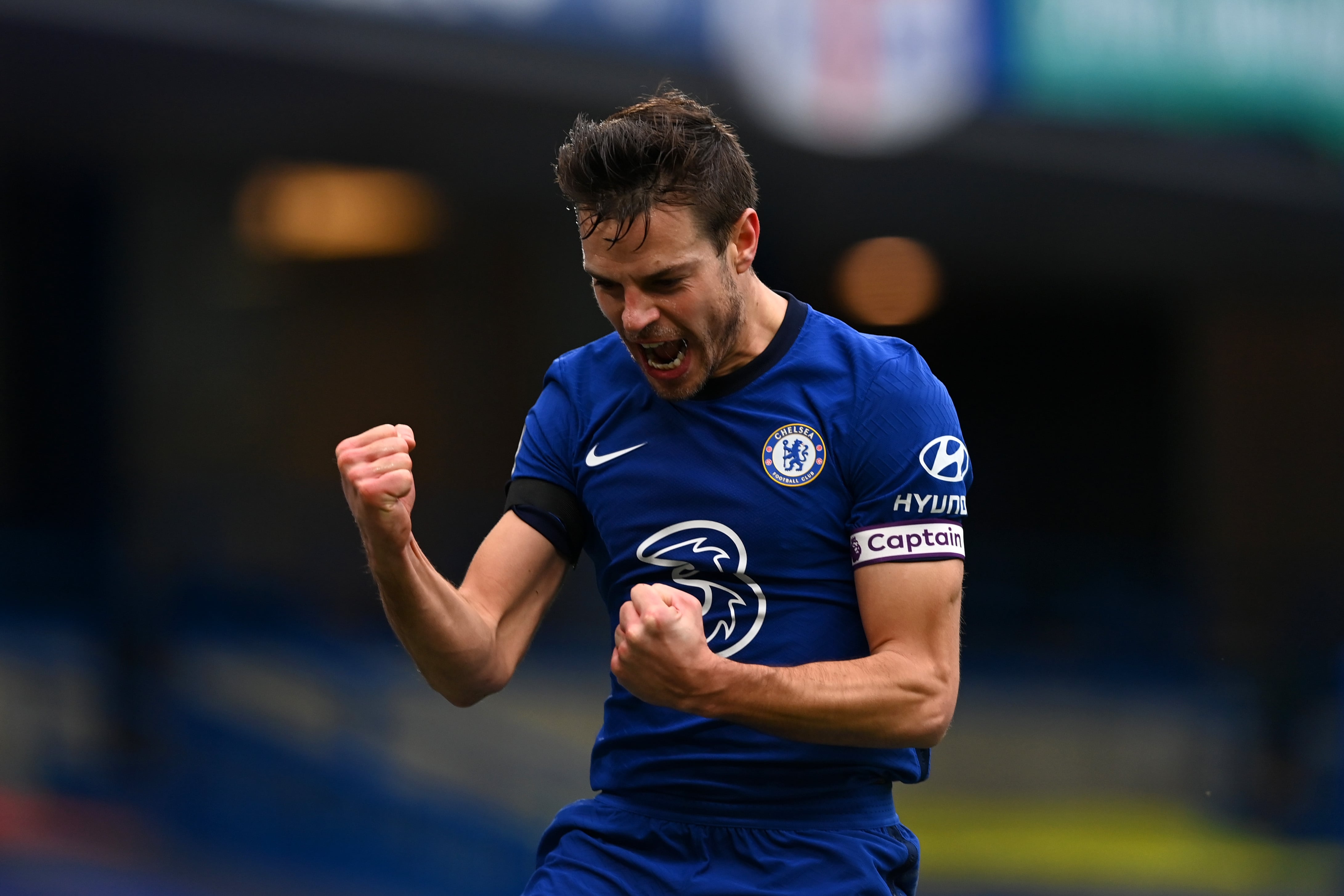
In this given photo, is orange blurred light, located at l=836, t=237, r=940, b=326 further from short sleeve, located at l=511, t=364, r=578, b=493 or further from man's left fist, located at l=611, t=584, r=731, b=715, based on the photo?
man's left fist, located at l=611, t=584, r=731, b=715

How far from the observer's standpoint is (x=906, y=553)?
296 cm

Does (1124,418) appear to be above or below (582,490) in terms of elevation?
above

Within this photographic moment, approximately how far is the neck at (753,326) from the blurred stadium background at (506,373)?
590cm

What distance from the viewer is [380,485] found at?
2850mm

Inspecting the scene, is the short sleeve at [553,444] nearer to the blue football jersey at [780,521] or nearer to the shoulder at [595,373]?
the shoulder at [595,373]

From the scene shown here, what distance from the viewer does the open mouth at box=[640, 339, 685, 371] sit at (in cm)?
302

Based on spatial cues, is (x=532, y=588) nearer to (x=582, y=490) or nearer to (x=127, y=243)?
(x=582, y=490)

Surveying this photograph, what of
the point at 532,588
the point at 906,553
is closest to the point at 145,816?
the point at 532,588

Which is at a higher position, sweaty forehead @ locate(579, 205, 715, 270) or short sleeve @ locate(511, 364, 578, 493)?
sweaty forehead @ locate(579, 205, 715, 270)

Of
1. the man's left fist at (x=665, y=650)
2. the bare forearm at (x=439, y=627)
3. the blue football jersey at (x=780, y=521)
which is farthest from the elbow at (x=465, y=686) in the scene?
the man's left fist at (x=665, y=650)

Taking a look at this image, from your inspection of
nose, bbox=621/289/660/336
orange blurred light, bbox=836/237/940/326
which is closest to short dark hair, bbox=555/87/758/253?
nose, bbox=621/289/660/336

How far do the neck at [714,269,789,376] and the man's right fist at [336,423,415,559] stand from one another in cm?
63

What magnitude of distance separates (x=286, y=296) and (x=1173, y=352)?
31.0 ft

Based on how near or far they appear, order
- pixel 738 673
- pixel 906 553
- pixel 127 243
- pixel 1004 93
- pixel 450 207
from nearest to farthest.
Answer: pixel 738 673
pixel 906 553
pixel 1004 93
pixel 127 243
pixel 450 207
